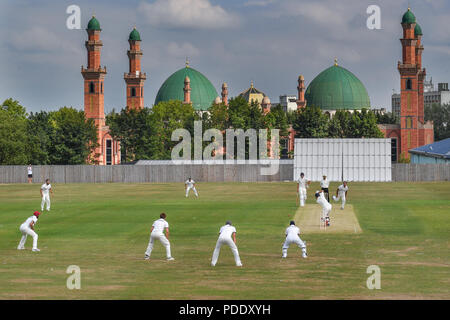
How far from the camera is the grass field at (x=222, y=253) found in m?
25.4

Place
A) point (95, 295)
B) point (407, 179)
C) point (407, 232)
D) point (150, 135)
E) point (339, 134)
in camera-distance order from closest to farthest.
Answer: point (95, 295)
point (407, 232)
point (407, 179)
point (150, 135)
point (339, 134)

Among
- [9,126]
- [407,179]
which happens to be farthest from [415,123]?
[9,126]

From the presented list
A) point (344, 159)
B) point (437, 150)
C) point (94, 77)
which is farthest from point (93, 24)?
point (437, 150)

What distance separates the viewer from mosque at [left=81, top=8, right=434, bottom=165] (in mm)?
131000

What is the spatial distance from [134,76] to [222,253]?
359ft

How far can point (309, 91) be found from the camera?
164m

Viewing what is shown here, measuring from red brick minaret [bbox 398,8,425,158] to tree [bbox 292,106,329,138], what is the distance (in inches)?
566

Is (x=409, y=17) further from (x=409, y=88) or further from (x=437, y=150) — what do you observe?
(x=437, y=150)

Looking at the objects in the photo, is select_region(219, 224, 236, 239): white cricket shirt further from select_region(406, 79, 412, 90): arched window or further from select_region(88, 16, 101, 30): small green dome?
select_region(406, 79, 412, 90): arched window

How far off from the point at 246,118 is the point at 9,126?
33567 mm
